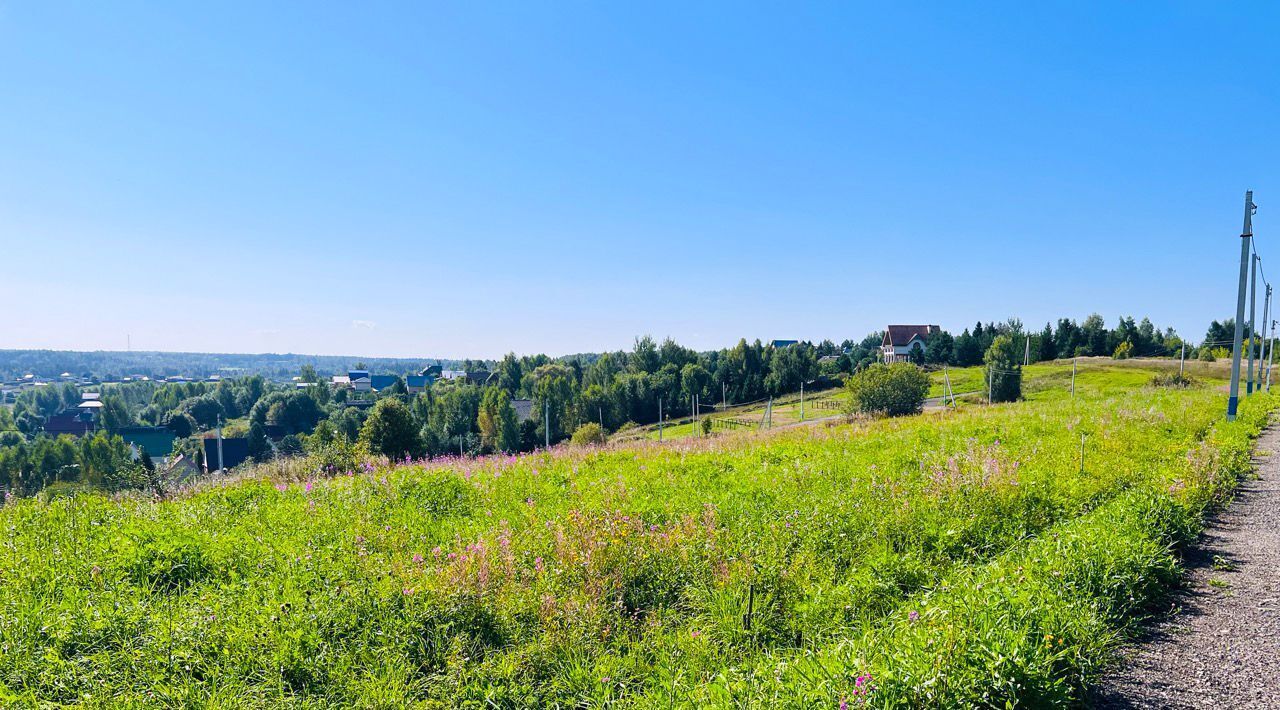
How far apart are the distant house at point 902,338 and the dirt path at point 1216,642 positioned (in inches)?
4581

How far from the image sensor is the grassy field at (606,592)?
3297mm

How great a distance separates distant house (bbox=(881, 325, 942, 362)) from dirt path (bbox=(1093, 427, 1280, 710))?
4581 inches

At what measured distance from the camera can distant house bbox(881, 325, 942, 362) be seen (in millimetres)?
115812

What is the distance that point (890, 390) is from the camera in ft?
130

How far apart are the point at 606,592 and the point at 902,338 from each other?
127866mm

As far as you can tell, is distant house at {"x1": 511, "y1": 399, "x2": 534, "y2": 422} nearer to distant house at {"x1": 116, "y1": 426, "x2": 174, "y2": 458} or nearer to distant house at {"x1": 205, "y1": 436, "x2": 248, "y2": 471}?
distant house at {"x1": 205, "y1": 436, "x2": 248, "y2": 471}

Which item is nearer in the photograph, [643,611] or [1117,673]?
→ [1117,673]

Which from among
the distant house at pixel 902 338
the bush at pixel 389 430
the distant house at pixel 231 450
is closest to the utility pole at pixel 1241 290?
the bush at pixel 389 430

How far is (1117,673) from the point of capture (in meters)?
3.46

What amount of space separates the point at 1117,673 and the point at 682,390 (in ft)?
282

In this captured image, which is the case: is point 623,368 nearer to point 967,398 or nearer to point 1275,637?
point 967,398

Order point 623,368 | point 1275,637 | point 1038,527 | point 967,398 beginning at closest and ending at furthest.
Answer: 1. point 1275,637
2. point 1038,527
3. point 967,398
4. point 623,368

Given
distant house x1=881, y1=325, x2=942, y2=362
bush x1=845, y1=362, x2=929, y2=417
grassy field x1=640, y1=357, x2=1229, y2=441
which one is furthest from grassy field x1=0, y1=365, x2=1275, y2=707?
distant house x1=881, y1=325, x2=942, y2=362

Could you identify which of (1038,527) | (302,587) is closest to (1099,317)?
(1038,527)
